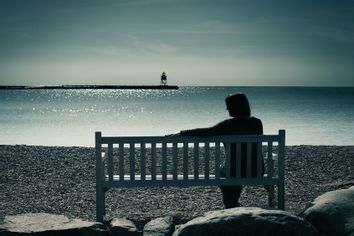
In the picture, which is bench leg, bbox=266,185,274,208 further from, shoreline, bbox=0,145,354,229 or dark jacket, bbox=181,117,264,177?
dark jacket, bbox=181,117,264,177

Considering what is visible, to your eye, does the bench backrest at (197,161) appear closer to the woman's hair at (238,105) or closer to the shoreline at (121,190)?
the woman's hair at (238,105)

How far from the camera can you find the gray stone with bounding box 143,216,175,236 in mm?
5208

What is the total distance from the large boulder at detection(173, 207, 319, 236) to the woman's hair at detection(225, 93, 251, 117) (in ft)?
5.56

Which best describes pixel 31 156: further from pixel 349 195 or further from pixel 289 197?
pixel 349 195

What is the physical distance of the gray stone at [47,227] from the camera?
4961mm

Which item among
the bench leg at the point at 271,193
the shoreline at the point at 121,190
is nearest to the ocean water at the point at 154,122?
the shoreline at the point at 121,190

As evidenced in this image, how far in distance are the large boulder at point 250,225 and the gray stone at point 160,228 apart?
1.45 ft

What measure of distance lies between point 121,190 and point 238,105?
366 cm

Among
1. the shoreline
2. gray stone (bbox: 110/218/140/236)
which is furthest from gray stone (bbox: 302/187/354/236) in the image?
gray stone (bbox: 110/218/140/236)

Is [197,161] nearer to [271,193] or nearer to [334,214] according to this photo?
[271,193]

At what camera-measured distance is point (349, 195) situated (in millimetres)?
5312

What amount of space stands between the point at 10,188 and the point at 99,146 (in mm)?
4191

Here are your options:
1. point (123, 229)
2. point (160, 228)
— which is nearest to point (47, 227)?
point (123, 229)

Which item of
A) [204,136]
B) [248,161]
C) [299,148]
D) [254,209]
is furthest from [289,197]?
[299,148]
